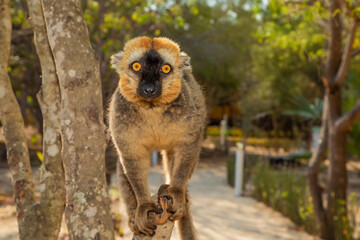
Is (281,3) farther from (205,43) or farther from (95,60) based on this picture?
(205,43)

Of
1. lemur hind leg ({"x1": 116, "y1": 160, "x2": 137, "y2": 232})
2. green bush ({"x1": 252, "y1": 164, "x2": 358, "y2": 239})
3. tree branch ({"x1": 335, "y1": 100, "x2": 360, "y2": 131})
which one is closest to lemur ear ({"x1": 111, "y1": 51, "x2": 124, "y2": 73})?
lemur hind leg ({"x1": 116, "y1": 160, "x2": 137, "y2": 232})

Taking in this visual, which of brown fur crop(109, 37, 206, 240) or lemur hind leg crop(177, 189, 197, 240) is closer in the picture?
brown fur crop(109, 37, 206, 240)

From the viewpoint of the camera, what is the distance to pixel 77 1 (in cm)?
247

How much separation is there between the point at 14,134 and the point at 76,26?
1272mm

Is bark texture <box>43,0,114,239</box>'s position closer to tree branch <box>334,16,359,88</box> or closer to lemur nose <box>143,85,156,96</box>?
lemur nose <box>143,85,156,96</box>

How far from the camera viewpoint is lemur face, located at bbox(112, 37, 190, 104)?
8.80 feet

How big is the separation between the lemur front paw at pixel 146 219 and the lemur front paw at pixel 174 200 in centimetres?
8

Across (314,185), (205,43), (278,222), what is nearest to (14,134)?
(314,185)

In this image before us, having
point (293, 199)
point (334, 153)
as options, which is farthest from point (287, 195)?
point (334, 153)

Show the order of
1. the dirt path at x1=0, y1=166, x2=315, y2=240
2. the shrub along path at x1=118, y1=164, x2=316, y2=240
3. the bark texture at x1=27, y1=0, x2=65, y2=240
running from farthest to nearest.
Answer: the shrub along path at x1=118, y1=164, x2=316, y2=240 → the dirt path at x1=0, y1=166, x2=315, y2=240 → the bark texture at x1=27, y1=0, x2=65, y2=240

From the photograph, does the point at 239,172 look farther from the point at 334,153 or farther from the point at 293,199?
the point at 334,153

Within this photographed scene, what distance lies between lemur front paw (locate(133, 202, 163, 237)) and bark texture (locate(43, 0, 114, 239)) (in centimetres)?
37

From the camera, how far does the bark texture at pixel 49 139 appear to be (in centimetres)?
310

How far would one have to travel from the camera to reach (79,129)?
7.63 feet
